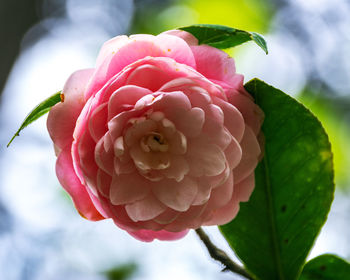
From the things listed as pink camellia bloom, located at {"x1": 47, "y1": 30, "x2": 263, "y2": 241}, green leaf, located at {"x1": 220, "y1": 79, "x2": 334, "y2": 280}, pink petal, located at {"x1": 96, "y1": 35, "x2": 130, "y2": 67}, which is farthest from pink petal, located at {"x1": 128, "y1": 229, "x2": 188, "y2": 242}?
pink petal, located at {"x1": 96, "y1": 35, "x2": 130, "y2": 67}

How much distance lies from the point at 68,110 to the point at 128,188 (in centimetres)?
13

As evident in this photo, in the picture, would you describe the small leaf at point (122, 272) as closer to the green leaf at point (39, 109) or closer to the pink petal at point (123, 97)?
the green leaf at point (39, 109)

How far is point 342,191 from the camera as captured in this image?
88.6 inches

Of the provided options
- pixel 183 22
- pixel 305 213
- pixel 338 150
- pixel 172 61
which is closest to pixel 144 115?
pixel 172 61

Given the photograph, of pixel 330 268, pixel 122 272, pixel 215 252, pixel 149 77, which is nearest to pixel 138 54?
pixel 149 77

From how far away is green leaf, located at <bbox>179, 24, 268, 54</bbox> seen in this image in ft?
2.19

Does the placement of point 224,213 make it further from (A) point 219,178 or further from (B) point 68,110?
(B) point 68,110

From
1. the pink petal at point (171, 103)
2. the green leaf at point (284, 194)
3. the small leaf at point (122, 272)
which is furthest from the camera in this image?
the small leaf at point (122, 272)

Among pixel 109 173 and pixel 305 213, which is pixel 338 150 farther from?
pixel 109 173

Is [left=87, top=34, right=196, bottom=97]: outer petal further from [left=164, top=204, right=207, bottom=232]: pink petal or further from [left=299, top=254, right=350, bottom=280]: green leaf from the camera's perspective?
[left=299, top=254, right=350, bottom=280]: green leaf

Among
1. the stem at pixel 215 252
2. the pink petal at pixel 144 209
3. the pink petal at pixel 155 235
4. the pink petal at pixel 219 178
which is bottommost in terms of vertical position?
the stem at pixel 215 252

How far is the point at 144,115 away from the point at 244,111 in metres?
0.13

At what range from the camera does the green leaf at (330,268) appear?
793 mm

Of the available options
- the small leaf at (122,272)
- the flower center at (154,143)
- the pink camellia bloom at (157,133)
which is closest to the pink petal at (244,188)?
the pink camellia bloom at (157,133)
